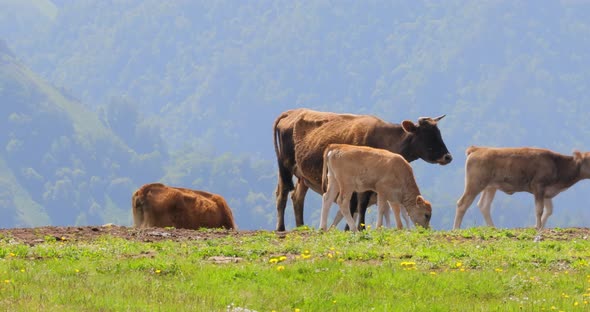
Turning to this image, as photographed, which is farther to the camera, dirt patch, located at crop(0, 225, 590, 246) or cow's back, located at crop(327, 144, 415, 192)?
cow's back, located at crop(327, 144, 415, 192)

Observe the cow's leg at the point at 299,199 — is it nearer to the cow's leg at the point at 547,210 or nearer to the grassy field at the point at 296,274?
the cow's leg at the point at 547,210

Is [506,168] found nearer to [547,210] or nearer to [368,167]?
[547,210]

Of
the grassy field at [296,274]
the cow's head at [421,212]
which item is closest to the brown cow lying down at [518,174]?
the cow's head at [421,212]

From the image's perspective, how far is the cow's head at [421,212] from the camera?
76.1ft

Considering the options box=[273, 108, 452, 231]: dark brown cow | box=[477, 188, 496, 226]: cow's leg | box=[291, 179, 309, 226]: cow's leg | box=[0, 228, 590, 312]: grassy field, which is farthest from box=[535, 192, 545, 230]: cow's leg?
box=[0, 228, 590, 312]: grassy field

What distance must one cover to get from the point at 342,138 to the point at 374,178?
385 centimetres

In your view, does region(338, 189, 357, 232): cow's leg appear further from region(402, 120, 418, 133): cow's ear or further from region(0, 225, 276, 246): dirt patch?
region(402, 120, 418, 133): cow's ear

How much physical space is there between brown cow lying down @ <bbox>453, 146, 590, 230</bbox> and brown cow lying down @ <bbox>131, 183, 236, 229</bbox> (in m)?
5.91

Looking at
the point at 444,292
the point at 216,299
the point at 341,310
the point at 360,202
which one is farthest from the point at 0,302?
the point at 360,202

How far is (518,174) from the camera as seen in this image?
29297mm

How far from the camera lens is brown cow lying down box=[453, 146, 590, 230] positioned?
29.0 meters

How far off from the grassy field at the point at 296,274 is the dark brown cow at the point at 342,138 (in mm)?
7147

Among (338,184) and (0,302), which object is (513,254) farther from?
(0,302)

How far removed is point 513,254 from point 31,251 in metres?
6.88
